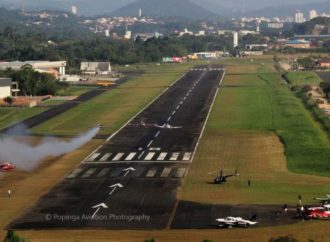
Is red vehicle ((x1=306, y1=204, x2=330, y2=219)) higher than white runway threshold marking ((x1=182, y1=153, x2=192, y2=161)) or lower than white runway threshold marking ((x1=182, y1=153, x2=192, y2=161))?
higher

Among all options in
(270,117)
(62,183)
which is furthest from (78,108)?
(62,183)

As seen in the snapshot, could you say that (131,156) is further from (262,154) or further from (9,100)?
(9,100)

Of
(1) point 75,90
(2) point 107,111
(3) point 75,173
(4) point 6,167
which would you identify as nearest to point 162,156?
(3) point 75,173

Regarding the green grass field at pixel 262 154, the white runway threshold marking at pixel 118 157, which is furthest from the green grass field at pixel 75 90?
the white runway threshold marking at pixel 118 157

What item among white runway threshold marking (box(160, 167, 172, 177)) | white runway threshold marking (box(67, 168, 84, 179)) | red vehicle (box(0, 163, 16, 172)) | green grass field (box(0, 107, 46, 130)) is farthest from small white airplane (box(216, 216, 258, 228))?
green grass field (box(0, 107, 46, 130))

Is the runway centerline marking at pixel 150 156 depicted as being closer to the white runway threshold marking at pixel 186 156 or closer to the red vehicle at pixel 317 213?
the white runway threshold marking at pixel 186 156

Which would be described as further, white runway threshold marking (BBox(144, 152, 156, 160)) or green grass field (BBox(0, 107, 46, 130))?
green grass field (BBox(0, 107, 46, 130))

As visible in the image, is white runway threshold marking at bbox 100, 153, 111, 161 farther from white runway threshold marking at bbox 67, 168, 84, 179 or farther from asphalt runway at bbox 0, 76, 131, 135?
asphalt runway at bbox 0, 76, 131, 135
